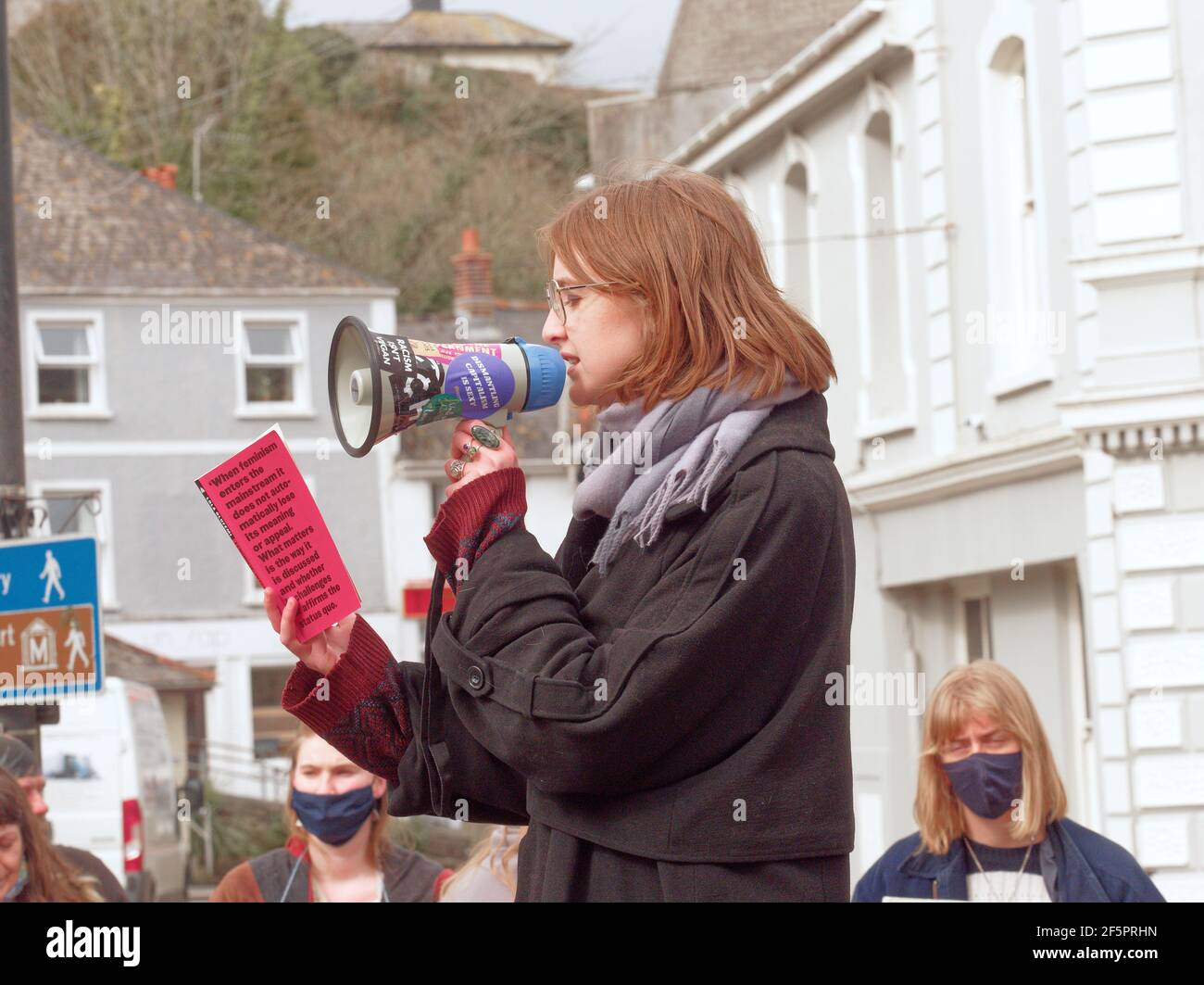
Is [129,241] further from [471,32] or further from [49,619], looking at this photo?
[471,32]

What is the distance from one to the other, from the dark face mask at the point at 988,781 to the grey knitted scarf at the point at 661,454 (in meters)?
3.02

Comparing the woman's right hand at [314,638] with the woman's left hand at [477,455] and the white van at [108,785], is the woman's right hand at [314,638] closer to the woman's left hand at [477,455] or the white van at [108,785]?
the woman's left hand at [477,455]

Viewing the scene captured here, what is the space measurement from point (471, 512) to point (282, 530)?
0.28 metres

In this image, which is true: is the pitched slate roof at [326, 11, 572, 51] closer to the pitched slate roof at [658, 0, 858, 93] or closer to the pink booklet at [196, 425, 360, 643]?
the pitched slate roof at [658, 0, 858, 93]

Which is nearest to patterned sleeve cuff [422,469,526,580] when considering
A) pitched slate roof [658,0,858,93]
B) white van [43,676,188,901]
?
white van [43,676,188,901]

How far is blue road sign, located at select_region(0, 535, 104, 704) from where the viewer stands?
6.52 m

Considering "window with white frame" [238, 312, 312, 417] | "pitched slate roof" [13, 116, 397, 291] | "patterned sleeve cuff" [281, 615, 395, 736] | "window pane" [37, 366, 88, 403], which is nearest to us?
"patterned sleeve cuff" [281, 615, 395, 736]

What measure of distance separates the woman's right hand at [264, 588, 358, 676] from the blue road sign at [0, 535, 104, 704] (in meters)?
3.76

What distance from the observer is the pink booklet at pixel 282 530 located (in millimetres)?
2789

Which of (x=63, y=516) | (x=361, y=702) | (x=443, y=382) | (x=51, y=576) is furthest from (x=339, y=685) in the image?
(x=63, y=516)
